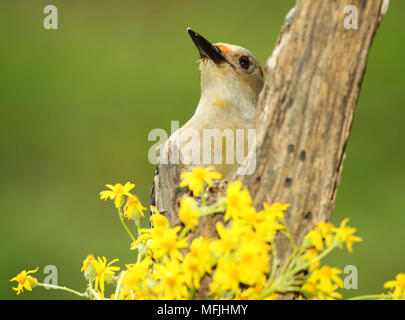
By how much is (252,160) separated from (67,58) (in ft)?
26.3

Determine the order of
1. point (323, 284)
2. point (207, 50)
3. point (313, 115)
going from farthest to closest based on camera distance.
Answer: point (207, 50) → point (313, 115) → point (323, 284)

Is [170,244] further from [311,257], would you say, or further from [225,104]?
[225,104]

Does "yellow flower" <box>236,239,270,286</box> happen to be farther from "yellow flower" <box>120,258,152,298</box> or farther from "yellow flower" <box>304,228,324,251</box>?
"yellow flower" <box>120,258,152,298</box>

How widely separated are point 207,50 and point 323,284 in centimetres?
155

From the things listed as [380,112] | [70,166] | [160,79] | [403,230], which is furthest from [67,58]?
[403,230]

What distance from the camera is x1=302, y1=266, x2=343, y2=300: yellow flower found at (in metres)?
1.52

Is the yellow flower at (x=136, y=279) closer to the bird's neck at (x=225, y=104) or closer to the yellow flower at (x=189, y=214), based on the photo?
the yellow flower at (x=189, y=214)

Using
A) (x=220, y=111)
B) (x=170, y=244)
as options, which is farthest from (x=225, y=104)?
(x=170, y=244)

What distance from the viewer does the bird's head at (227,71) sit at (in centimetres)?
280

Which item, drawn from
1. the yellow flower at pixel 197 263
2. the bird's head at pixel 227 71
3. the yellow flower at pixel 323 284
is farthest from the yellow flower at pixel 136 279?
the bird's head at pixel 227 71

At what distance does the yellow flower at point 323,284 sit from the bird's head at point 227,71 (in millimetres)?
1355

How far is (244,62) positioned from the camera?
290 cm

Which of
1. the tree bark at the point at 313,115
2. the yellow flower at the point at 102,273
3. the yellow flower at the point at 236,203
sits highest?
the tree bark at the point at 313,115

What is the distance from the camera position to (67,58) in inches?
368
